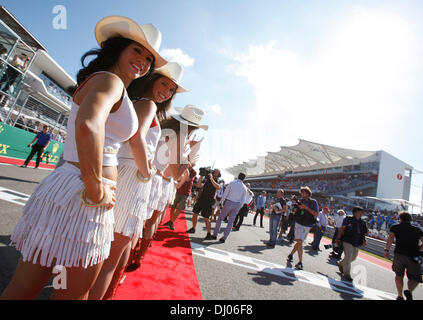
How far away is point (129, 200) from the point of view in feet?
4.56

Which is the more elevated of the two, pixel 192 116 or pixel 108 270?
pixel 192 116

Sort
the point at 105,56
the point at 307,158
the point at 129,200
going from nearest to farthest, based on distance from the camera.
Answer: the point at 105,56 → the point at 129,200 → the point at 307,158

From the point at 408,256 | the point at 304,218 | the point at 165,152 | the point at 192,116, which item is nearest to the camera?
the point at 165,152

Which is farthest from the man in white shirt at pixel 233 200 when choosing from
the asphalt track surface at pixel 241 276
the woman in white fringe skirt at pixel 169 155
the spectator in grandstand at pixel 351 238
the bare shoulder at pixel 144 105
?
the bare shoulder at pixel 144 105

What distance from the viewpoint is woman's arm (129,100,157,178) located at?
1279 mm

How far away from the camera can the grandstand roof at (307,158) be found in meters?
31.7

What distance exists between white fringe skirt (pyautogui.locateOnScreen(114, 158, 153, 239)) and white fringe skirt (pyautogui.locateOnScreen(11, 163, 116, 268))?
472mm

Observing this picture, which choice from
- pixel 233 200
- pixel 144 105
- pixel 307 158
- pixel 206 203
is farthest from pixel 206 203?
pixel 307 158

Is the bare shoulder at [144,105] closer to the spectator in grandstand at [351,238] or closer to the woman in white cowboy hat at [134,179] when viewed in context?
the woman in white cowboy hat at [134,179]

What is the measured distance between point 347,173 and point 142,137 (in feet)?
120

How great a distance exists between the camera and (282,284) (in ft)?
A: 10.5

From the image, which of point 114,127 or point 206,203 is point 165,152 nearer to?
point 114,127

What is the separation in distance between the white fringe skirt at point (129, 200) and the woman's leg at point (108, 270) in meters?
0.05
